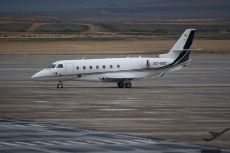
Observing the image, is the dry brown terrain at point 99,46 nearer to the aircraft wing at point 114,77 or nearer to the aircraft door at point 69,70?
the aircraft wing at point 114,77

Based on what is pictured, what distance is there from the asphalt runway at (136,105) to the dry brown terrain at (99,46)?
45126 mm

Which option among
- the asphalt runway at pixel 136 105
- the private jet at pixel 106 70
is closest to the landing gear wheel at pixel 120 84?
the private jet at pixel 106 70

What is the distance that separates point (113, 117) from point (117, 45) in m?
99.1

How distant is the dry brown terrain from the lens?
13575cm

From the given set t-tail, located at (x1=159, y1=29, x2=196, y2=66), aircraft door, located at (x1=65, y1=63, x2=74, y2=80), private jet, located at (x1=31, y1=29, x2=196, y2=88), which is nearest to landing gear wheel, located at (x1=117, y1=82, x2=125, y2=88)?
private jet, located at (x1=31, y1=29, x2=196, y2=88)

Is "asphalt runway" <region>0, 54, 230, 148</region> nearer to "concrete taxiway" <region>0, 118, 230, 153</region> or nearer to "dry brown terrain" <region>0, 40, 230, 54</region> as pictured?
"concrete taxiway" <region>0, 118, 230, 153</region>

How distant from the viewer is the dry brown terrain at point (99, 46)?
136 meters

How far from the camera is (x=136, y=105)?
56.0 metres

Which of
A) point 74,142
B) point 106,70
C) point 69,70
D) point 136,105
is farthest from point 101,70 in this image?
point 74,142

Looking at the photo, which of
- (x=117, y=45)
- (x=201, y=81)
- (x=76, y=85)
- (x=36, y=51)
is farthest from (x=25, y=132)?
(x=117, y=45)

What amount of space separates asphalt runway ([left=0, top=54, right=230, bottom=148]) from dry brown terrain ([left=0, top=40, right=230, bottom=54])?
4513 cm

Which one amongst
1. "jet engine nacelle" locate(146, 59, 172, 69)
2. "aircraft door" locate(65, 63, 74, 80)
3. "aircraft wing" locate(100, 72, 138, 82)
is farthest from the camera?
"jet engine nacelle" locate(146, 59, 172, 69)

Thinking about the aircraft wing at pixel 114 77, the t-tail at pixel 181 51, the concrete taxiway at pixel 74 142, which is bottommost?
the concrete taxiway at pixel 74 142

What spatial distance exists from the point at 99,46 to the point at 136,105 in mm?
89379
